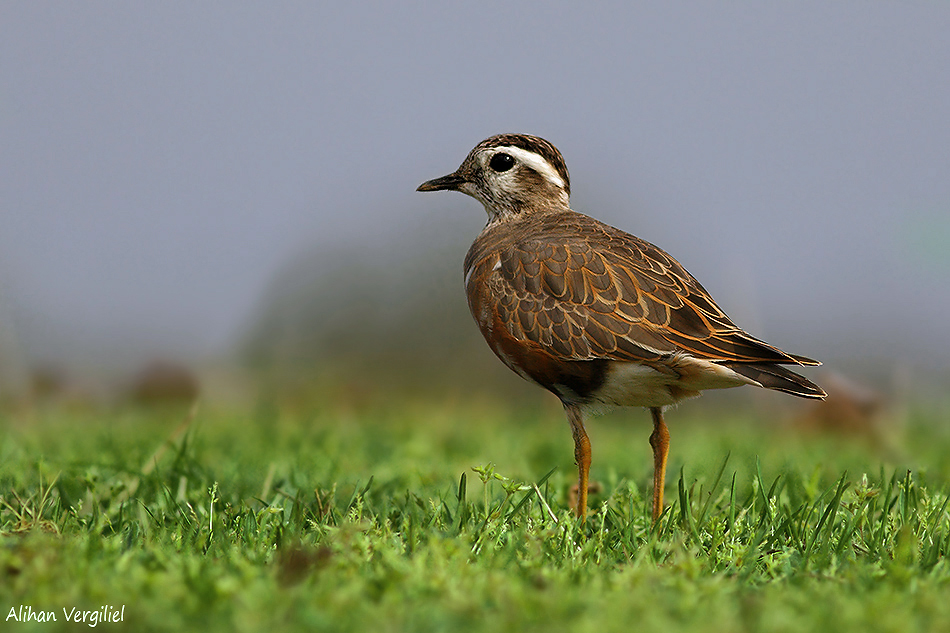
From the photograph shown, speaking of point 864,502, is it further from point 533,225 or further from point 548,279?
point 533,225

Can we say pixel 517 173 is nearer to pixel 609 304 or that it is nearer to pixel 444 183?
pixel 444 183

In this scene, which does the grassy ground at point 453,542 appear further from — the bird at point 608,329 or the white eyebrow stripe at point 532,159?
the white eyebrow stripe at point 532,159

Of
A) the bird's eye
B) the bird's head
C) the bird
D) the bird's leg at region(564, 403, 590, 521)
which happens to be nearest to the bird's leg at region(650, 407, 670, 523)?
the bird

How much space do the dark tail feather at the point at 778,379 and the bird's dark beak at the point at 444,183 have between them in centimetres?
263

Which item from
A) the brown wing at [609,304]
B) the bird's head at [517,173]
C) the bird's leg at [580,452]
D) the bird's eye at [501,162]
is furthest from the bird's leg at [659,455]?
the bird's eye at [501,162]

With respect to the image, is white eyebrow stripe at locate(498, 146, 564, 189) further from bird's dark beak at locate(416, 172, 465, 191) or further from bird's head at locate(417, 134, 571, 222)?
bird's dark beak at locate(416, 172, 465, 191)

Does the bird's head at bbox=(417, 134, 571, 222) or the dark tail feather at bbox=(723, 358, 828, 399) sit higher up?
the bird's head at bbox=(417, 134, 571, 222)

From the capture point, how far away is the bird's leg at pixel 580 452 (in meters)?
4.62

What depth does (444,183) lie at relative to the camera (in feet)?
21.1

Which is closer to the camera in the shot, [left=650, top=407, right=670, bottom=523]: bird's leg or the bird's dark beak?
[left=650, top=407, right=670, bottom=523]: bird's leg

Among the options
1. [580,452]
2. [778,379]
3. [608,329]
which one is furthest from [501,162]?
[778,379]

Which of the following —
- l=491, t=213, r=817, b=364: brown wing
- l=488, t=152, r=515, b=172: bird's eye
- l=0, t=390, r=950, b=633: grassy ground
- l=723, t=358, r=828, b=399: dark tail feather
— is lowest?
l=0, t=390, r=950, b=633: grassy ground

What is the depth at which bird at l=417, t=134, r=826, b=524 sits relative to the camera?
461 cm

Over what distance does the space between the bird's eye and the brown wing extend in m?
1.08
